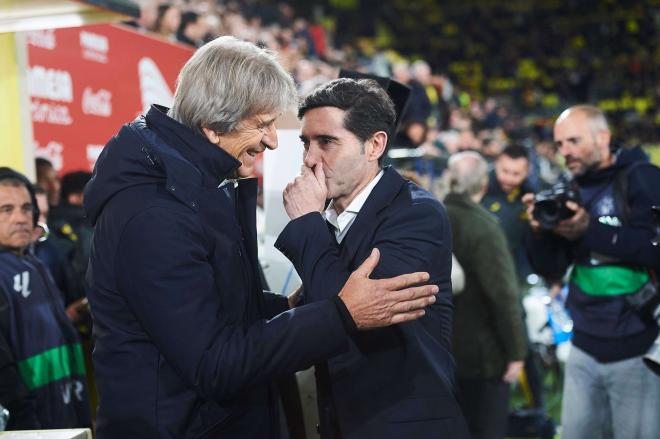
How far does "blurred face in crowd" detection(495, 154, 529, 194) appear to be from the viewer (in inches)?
266

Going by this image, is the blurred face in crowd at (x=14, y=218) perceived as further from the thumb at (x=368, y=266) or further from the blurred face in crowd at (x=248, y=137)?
the thumb at (x=368, y=266)

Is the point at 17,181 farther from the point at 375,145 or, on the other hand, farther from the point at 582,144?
the point at 582,144

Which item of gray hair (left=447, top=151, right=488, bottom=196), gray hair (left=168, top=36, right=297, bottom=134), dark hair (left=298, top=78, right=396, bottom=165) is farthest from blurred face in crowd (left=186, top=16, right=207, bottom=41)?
gray hair (left=168, top=36, right=297, bottom=134)

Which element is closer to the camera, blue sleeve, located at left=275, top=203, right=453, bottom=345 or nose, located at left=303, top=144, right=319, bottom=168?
blue sleeve, located at left=275, top=203, right=453, bottom=345

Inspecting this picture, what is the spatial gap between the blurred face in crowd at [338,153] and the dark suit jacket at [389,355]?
128 mm

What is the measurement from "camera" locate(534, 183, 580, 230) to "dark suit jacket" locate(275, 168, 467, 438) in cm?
157

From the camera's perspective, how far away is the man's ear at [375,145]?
8.33 feet

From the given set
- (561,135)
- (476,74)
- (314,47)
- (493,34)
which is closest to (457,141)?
(314,47)

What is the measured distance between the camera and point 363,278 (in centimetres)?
204

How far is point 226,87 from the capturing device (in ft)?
6.84

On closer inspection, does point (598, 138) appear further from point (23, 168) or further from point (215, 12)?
point (215, 12)

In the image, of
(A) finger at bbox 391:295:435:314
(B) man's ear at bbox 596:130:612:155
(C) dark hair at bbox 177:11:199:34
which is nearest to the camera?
(A) finger at bbox 391:295:435:314

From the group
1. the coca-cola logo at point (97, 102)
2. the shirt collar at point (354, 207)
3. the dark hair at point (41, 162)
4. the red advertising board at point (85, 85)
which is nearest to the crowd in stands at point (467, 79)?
the dark hair at point (41, 162)

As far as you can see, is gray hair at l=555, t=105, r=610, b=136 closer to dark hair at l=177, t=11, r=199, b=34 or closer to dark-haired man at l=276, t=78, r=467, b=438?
dark-haired man at l=276, t=78, r=467, b=438
